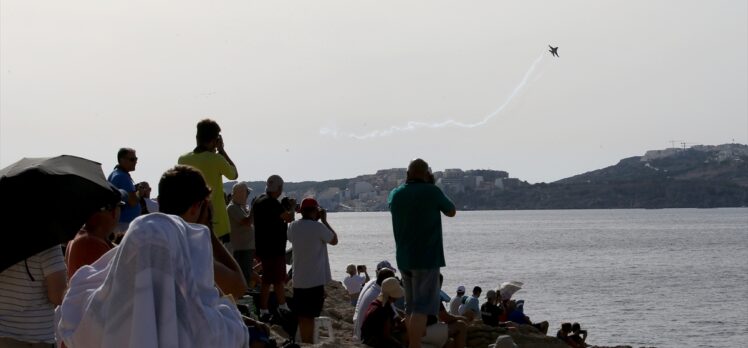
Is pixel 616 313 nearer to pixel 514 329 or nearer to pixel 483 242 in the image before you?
pixel 514 329

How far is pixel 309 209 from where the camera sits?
487 inches

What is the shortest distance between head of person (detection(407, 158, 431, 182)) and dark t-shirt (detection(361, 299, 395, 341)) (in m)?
1.52

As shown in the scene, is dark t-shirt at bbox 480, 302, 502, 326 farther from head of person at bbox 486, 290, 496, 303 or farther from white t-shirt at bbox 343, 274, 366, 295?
white t-shirt at bbox 343, 274, 366, 295

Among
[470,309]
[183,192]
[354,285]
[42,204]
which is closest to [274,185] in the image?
[42,204]

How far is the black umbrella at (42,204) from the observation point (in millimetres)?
6273

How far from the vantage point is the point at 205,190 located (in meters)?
5.11

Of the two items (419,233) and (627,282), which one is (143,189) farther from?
(627,282)

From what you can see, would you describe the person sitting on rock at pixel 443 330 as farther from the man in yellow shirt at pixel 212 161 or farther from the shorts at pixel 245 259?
the man in yellow shirt at pixel 212 161

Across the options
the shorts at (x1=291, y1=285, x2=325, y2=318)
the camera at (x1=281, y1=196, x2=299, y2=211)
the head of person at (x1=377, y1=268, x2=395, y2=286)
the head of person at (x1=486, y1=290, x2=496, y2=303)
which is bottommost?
the head of person at (x1=486, y1=290, x2=496, y2=303)

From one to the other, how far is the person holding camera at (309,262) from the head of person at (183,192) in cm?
709

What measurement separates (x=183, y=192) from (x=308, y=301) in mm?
7197

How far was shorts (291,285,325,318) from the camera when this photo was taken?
12.1 m

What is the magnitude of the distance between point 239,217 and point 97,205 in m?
7.30

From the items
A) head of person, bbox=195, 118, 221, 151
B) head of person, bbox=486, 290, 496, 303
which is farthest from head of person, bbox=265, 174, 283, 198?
head of person, bbox=486, 290, 496, 303
